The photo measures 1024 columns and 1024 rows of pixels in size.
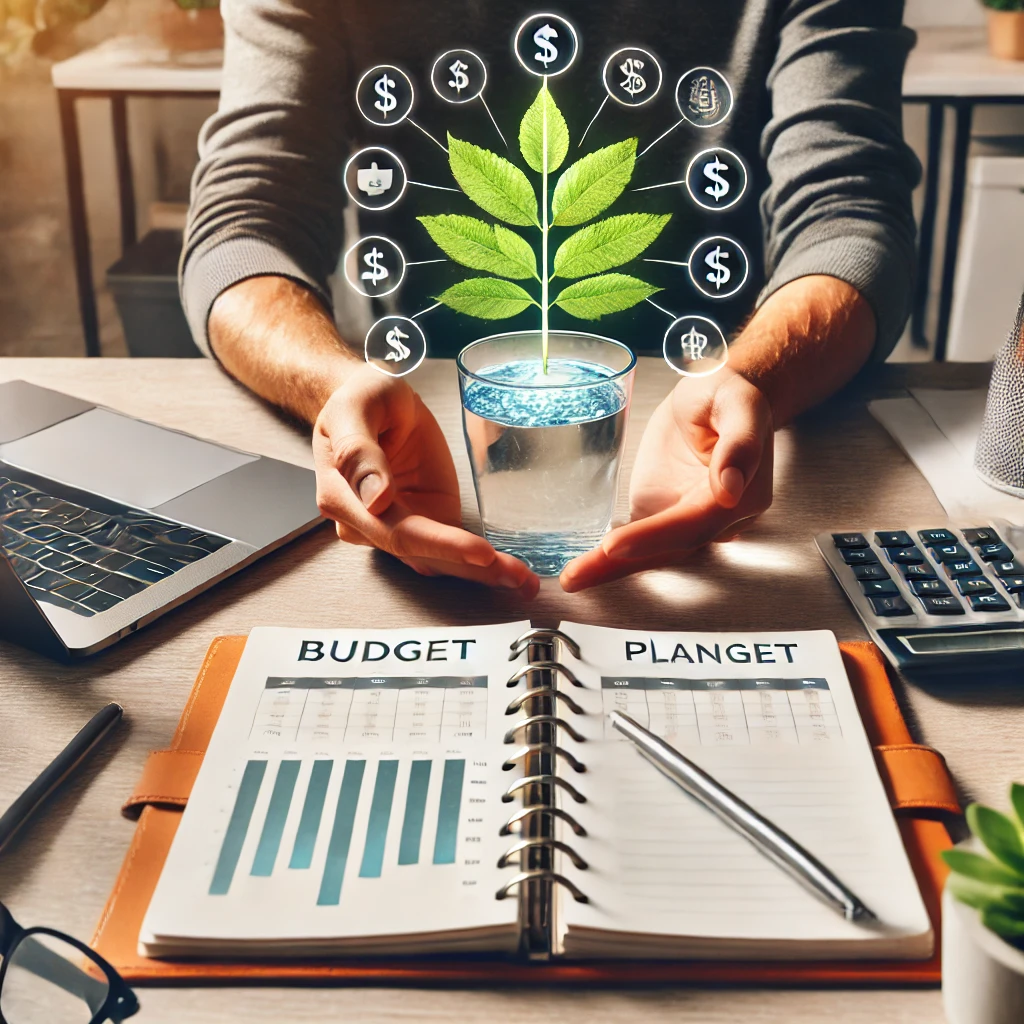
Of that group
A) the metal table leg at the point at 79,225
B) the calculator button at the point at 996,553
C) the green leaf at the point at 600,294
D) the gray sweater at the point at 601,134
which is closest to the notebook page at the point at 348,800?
the green leaf at the point at 600,294

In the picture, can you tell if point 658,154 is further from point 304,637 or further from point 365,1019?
point 365,1019

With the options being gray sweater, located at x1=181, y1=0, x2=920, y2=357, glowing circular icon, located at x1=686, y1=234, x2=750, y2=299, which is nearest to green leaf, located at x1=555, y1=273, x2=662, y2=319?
glowing circular icon, located at x1=686, y1=234, x2=750, y2=299

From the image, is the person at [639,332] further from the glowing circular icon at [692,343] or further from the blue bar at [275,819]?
the blue bar at [275,819]

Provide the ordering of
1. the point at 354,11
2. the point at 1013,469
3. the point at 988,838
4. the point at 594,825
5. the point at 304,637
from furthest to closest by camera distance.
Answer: the point at 354,11 → the point at 1013,469 → the point at 304,637 → the point at 594,825 → the point at 988,838

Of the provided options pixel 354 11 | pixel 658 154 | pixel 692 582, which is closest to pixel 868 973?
pixel 692 582

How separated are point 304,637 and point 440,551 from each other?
0.34 ft

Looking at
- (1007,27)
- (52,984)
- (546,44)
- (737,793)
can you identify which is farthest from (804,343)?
(1007,27)

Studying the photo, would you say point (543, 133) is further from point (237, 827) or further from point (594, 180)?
point (237, 827)

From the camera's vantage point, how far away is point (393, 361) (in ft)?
2.37

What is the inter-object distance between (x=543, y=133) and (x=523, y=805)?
345 mm

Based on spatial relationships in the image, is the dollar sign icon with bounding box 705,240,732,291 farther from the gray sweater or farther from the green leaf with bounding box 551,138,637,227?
the gray sweater

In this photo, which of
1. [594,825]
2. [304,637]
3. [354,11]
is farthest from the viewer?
[354,11]

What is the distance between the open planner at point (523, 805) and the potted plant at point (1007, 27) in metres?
2.30

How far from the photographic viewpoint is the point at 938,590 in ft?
2.19
